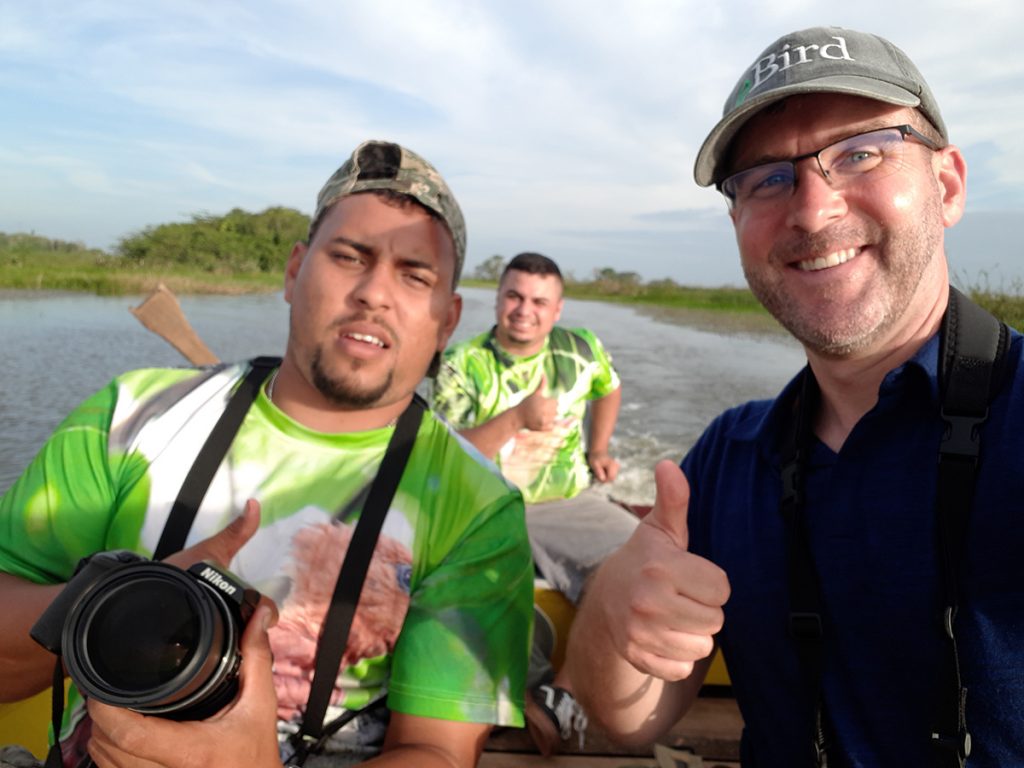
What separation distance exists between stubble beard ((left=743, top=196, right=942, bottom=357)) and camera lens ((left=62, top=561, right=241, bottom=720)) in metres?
1.31

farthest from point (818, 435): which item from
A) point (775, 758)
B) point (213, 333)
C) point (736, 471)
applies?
point (213, 333)

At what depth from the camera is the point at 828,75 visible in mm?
1451

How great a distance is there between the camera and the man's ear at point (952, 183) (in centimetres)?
157

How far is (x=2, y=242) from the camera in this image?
53.6m

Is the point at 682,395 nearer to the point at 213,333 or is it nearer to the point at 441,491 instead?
the point at 441,491

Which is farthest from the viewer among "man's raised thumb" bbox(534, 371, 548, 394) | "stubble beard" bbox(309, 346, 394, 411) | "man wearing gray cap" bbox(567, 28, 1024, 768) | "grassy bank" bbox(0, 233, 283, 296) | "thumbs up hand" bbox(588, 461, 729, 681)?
"grassy bank" bbox(0, 233, 283, 296)

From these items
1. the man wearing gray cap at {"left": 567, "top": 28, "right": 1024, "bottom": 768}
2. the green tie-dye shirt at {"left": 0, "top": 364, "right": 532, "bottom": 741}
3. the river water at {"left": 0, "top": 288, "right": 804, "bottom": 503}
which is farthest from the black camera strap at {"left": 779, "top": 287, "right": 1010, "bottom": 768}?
the river water at {"left": 0, "top": 288, "right": 804, "bottom": 503}

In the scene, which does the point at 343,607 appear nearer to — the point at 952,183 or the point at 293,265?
the point at 293,265

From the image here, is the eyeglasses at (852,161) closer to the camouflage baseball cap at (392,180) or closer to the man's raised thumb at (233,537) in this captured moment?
the camouflage baseball cap at (392,180)

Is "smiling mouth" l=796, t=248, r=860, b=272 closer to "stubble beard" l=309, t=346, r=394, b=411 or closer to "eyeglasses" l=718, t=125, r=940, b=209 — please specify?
"eyeglasses" l=718, t=125, r=940, b=209

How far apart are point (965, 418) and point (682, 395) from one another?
1048cm

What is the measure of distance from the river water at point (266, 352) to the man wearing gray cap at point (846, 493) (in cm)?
479

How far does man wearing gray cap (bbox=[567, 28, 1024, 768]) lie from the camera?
49.0 inches

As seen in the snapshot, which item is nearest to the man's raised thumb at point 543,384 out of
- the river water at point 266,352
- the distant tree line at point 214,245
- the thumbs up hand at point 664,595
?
the river water at point 266,352
